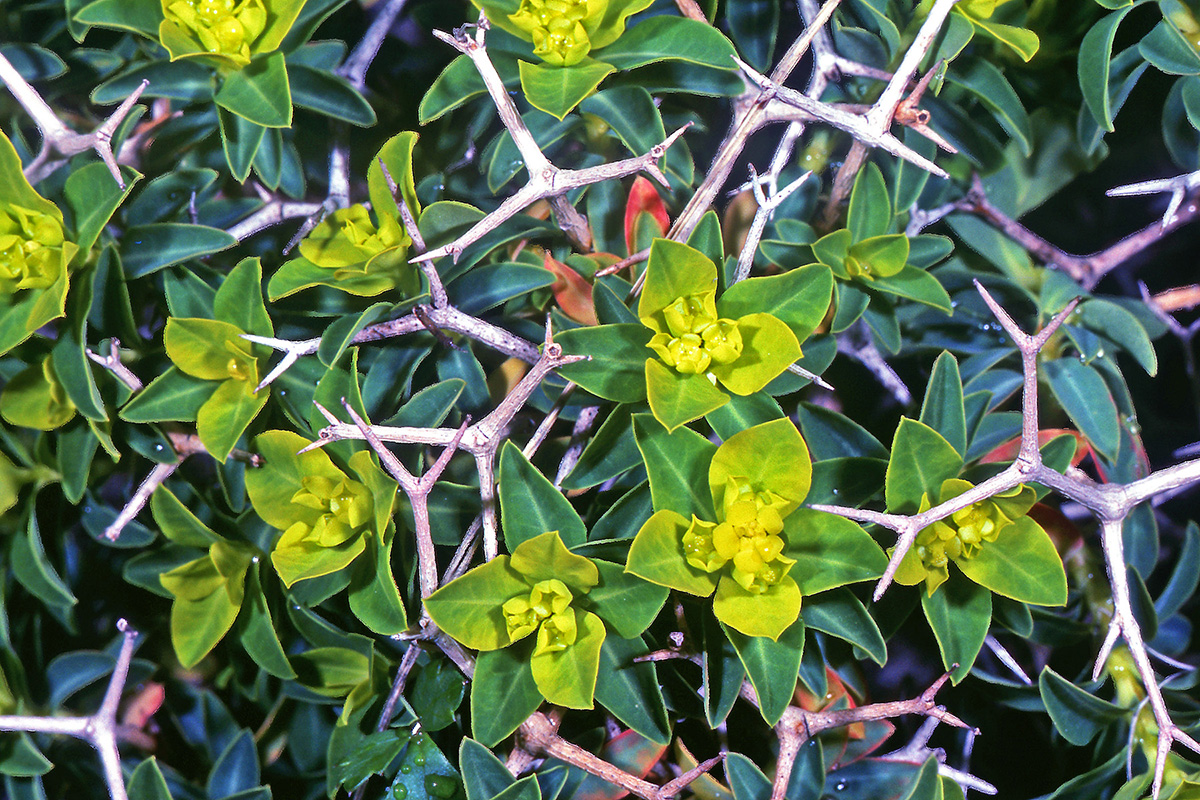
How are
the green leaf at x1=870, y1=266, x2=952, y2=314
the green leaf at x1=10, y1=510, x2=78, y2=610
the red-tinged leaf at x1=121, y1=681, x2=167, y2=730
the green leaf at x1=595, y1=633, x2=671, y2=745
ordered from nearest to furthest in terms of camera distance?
1. the green leaf at x1=595, y1=633, x2=671, y2=745
2. the green leaf at x1=870, y1=266, x2=952, y2=314
3. the green leaf at x1=10, y1=510, x2=78, y2=610
4. the red-tinged leaf at x1=121, y1=681, x2=167, y2=730

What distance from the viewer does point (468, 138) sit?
1282 millimetres

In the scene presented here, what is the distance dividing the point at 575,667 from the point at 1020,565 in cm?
55

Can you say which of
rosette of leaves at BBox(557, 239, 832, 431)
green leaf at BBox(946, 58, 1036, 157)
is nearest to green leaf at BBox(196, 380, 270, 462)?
rosette of leaves at BBox(557, 239, 832, 431)

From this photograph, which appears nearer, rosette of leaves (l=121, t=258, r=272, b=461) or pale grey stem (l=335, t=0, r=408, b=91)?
rosette of leaves (l=121, t=258, r=272, b=461)

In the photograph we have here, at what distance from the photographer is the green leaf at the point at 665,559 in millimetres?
928

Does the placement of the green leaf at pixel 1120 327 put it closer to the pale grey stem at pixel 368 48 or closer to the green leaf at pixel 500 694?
the green leaf at pixel 500 694

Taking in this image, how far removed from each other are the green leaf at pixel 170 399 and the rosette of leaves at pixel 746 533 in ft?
2.04

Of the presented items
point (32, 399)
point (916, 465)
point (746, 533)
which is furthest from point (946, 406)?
point (32, 399)

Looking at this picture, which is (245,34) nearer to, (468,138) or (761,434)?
(468,138)

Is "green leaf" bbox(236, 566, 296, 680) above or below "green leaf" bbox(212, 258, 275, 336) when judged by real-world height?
below

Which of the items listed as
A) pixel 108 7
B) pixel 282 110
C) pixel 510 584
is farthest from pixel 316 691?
pixel 108 7

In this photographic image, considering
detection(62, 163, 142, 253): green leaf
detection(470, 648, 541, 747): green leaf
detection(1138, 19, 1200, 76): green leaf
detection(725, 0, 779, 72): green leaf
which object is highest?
detection(1138, 19, 1200, 76): green leaf

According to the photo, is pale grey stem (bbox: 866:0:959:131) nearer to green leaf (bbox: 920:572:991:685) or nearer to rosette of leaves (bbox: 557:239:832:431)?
rosette of leaves (bbox: 557:239:832:431)

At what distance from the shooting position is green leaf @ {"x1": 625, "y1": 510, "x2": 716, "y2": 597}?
93cm
